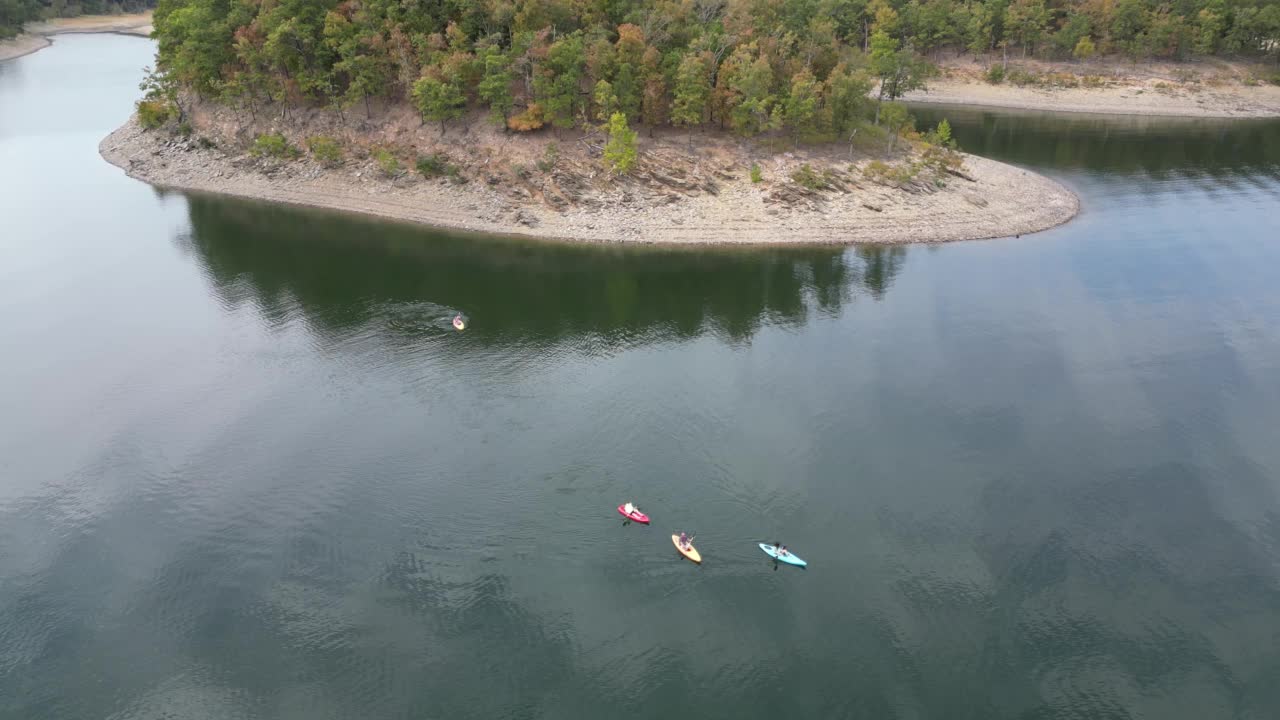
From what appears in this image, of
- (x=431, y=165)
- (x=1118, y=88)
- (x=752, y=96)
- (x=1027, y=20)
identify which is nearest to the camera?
(x=752, y=96)

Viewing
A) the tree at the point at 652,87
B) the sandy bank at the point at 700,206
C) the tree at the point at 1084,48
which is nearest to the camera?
the sandy bank at the point at 700,206

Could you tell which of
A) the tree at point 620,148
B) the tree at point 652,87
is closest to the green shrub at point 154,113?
the tree at point 620,148

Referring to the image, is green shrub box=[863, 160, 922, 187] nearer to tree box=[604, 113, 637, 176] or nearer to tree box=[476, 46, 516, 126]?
tree box=[604, 113, 637, 176]

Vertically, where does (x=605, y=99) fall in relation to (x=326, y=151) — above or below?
above

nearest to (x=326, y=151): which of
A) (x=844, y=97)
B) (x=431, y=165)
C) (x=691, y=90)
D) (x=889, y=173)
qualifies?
(x=431, y=165)

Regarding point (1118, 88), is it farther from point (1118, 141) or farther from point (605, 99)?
point (605, 99)

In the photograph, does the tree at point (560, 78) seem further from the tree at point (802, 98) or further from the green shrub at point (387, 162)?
the tree at point (802, 98)

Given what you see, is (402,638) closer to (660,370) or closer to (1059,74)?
(660,370)
